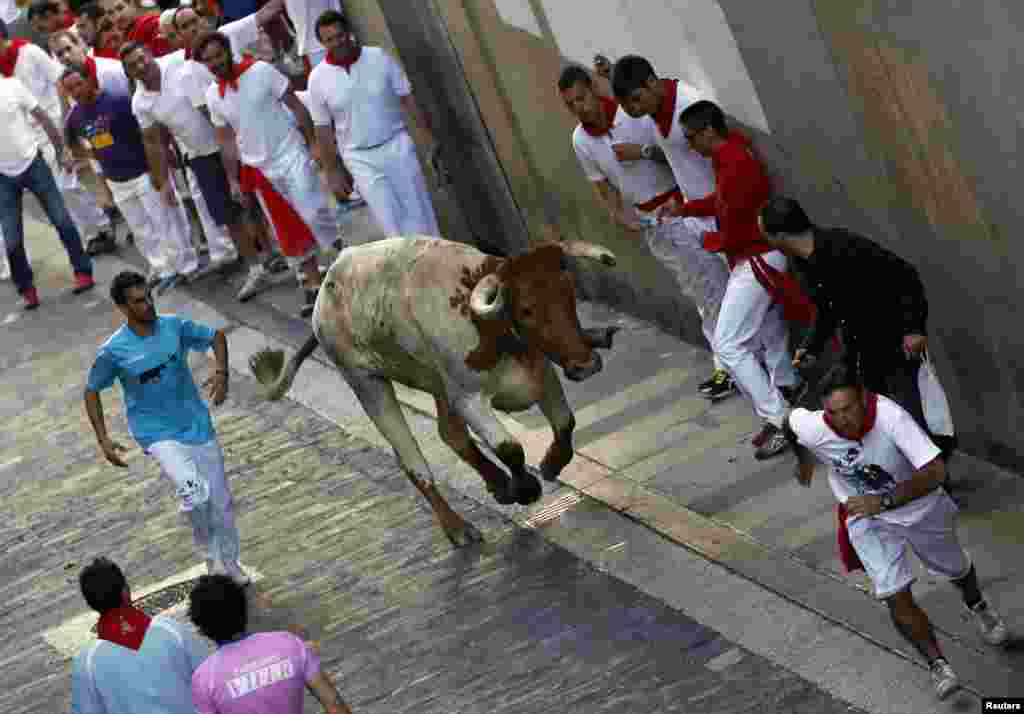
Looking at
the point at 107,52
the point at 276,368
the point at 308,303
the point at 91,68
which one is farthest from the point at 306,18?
the point at 276,368

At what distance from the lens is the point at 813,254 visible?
10234 mm

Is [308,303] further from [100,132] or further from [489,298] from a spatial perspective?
[489,298]

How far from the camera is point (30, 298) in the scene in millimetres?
20438

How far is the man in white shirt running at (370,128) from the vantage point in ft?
51.7

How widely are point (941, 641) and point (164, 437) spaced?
15.7 feet

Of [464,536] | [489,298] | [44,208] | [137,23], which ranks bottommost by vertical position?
[464,536]

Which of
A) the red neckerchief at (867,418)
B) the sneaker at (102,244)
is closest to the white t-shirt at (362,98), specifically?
the sneaker at (102,244)

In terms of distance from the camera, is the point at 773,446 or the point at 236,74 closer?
the point at 773,446

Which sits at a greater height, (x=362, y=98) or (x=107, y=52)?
(x=107, y=52)

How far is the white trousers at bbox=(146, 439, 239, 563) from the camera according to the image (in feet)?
40.4

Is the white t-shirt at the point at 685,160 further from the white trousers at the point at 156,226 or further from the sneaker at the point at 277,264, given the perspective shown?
the white trousers at the point at 156,226

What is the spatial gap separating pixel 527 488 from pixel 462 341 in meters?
0.91

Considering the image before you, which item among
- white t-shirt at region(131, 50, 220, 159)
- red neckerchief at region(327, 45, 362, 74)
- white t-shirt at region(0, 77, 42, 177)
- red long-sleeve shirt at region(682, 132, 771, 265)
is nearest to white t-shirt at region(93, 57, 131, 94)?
white t-shirt at region(131, 50, 220, 159)

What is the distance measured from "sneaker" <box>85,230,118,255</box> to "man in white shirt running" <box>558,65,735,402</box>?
931 centimetres
